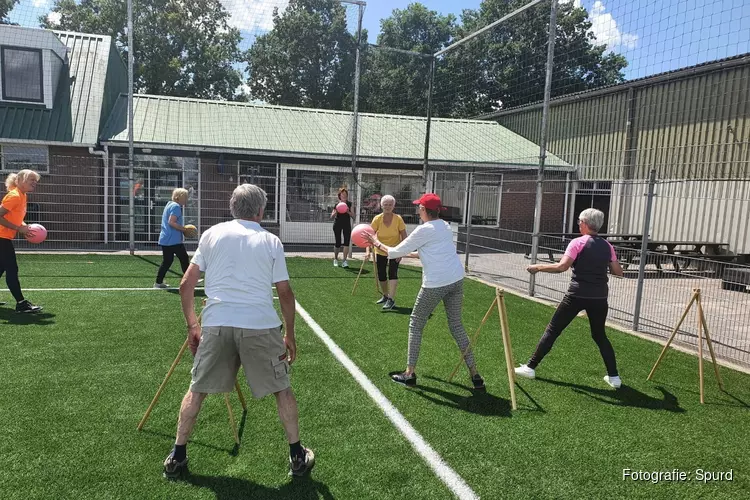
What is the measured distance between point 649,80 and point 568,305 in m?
13.2

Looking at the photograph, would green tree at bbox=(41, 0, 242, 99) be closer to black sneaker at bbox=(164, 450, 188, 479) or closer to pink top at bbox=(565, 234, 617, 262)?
pink top at bbox=(565, 234, 617, 262)

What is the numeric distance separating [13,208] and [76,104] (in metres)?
10.6

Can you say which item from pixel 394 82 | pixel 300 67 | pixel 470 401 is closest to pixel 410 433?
pixel 470 401

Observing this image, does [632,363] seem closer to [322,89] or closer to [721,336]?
[721,336]

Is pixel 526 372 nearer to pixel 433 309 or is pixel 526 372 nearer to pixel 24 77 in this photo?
pixel 433 309

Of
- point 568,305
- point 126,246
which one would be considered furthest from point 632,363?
point 126,246

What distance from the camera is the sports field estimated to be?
3332 mm

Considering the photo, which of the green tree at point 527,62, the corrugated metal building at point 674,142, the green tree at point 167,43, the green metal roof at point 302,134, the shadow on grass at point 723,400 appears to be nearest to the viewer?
the shadow on grass at point 723,400

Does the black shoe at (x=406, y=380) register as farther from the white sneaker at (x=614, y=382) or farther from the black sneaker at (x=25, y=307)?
the black sneaker at (x=25, y=307)

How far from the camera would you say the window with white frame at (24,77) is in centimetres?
1526

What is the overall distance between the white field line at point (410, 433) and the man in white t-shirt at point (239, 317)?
1002 mm

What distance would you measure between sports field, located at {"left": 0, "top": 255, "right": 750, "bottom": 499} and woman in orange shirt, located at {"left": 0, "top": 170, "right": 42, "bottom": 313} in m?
0.37

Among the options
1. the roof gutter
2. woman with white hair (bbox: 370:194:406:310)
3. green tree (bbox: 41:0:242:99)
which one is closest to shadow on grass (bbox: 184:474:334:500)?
woman with white hair (bbox: 370:194:406:310)

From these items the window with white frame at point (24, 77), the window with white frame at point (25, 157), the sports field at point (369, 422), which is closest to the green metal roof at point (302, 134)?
the window with white frame at point (25, 157)
